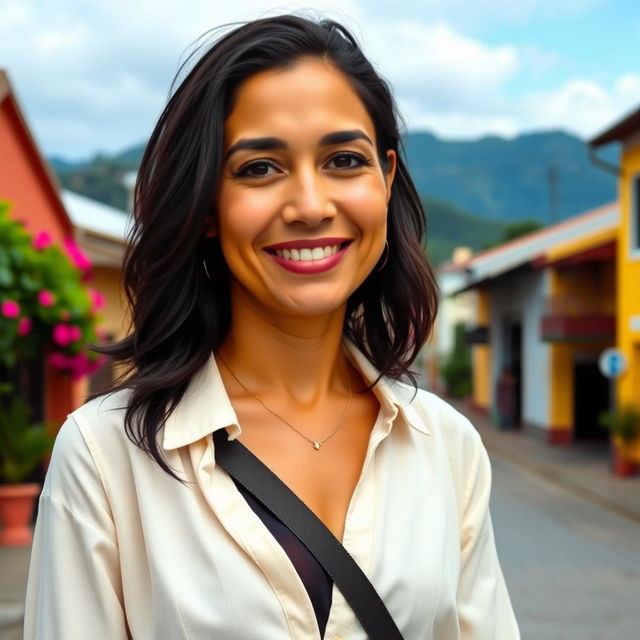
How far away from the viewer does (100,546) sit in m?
1.62

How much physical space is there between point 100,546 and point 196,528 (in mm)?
154

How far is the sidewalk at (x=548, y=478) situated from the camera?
7.23 meters

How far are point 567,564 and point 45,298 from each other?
5688mm

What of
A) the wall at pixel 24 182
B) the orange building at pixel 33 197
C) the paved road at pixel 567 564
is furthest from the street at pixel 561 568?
the wall at pixel 24 182

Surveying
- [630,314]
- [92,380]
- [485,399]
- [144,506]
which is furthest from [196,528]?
[485,399]

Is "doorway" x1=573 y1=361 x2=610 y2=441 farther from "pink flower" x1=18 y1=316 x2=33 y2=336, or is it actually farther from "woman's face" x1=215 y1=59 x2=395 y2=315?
"woman's face" x1=215 y1=59 x2=395 y2=315

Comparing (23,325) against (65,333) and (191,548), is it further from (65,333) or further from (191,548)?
(191,548)

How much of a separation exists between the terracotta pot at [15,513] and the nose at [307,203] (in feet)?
27.6

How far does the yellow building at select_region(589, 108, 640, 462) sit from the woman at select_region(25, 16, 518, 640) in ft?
51.3

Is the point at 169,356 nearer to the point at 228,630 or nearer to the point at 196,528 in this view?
the point at 196,528

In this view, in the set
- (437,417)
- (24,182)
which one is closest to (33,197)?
(24,182)

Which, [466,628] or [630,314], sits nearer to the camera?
[466,628]

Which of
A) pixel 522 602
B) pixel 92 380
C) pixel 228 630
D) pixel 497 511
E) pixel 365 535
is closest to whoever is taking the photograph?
pixel 228 630

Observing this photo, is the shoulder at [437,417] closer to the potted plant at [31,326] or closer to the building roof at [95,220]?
the potted plant at [31,326]
